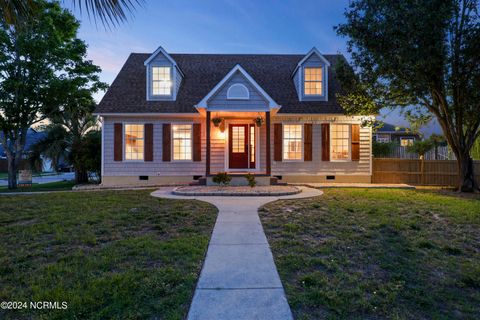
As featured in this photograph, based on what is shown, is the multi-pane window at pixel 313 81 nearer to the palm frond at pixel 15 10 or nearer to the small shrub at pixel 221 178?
the small shrub at pixel 221 178

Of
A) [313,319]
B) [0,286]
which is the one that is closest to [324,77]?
[313,319]

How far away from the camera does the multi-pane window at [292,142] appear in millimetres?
13289

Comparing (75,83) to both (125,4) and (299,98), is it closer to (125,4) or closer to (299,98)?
(299,98)

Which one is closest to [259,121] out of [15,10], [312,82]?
[312,82]

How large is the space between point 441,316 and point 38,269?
4.83 meters

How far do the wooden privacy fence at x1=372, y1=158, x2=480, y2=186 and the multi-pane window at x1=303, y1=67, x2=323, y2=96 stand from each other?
15.9 feet

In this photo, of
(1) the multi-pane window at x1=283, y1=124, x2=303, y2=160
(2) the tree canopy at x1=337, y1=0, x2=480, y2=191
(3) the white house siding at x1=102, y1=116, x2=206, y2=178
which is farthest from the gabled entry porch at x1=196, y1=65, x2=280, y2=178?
(2) the tree canopy at x1=337, y1=0, x2=480, y2=191

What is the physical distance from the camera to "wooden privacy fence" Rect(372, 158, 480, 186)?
13.5m

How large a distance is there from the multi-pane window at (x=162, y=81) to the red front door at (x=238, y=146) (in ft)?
12.6

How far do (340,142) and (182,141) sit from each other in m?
8.08

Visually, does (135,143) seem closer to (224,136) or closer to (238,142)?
(224,136)

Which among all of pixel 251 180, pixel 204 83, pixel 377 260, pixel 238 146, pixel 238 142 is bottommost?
pixel 377 260

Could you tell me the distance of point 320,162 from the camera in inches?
523

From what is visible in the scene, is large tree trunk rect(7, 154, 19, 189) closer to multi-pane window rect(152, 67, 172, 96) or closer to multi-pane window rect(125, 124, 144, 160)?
multi-pane window rect(125, 124, 144, 160)
